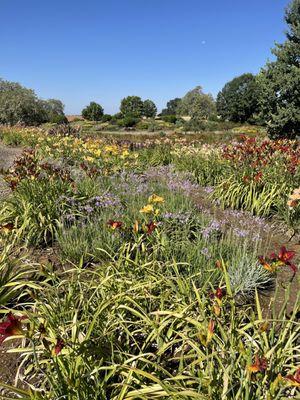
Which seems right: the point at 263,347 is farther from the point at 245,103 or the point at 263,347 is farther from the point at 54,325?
the point at 245,103

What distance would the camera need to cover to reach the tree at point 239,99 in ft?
177

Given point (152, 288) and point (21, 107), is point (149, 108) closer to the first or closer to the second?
point (21, 107)

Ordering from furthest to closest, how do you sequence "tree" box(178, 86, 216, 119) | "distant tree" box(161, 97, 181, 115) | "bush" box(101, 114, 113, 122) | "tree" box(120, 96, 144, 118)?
"distant tree" box(161, 97, 181, 115), "tree" box(120, 96, 144, 118), "bush" box(101, 114, 113, 122), "tree" box(178, 86, 216, 119)

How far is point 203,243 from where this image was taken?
12.4ft

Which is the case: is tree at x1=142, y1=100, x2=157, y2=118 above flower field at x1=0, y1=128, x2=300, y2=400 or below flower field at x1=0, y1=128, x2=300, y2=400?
above

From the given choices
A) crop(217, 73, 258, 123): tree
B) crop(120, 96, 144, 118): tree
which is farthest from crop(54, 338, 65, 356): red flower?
crop(120, 96, 144, 118): tree

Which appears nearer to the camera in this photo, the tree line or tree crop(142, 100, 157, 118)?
the tree line

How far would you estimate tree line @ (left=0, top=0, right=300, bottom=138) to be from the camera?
2047 centimetres

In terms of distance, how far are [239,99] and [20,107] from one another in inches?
1328

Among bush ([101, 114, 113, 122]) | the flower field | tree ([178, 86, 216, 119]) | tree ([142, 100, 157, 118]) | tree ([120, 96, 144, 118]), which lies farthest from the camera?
tree ([142, 100, 157, 118])

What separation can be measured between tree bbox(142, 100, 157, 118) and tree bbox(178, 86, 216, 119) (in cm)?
1217

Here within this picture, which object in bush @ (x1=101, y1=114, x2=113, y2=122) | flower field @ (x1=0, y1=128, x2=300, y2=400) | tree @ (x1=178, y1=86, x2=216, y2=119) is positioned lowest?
flower field @ (x1=0, y1=128, x2=300, y2=400)

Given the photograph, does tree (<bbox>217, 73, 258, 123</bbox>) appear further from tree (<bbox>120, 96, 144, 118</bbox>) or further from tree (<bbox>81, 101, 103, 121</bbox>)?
tree (<bbox>81, 101, 103, 121</bbox>)

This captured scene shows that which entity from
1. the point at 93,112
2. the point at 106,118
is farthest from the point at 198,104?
the point at 93,112
